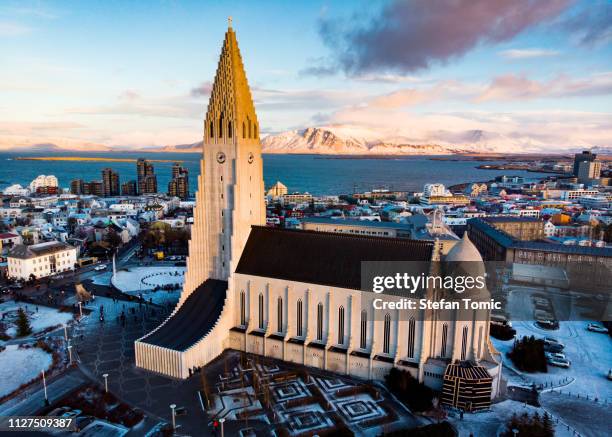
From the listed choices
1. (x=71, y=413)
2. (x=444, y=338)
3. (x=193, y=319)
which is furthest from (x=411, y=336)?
(x=71, y=413)

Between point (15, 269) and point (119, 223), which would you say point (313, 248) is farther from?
point (119, 223)

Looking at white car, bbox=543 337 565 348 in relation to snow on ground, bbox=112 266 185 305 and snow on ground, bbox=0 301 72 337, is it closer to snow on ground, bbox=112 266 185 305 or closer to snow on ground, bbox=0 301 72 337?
snow on ground, bbox=112 266 185 305

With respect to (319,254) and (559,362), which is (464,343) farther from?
(319,254)

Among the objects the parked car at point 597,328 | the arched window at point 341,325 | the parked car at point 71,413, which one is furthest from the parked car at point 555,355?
the parked car at point 71,413

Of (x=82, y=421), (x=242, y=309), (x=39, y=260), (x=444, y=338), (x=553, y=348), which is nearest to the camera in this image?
(x=82, y=421)

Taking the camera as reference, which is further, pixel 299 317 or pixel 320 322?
pixel 299 317

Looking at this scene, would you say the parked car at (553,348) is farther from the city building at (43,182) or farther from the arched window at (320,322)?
the city building at (43,182)
